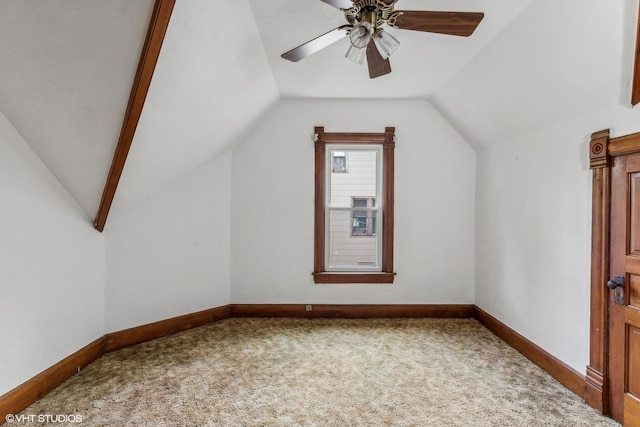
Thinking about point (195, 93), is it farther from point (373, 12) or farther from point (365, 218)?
point (365, 218)

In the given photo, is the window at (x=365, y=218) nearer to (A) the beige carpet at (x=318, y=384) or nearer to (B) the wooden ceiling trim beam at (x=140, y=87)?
(A) the beige carpet at (x=318, y=384)

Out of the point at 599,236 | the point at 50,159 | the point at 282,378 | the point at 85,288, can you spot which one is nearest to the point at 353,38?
the point at 599,236

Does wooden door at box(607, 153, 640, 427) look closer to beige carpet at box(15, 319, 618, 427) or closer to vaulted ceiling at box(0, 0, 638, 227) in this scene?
beige carpet at box(15, 319, 618, 427)

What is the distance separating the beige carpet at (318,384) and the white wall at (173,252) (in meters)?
0.38

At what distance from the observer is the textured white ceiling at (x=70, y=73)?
1.47 meters

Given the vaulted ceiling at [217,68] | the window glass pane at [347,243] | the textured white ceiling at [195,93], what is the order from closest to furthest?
the vaulted ceiling at [217,68] < the textured white ceiling at [195,93] < the window glass pane at [347,243]

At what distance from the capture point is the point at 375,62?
214 centimetres

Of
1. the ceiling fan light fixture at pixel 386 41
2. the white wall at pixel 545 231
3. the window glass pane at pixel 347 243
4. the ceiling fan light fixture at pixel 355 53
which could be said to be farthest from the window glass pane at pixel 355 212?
the ceiling fan light fixture at pixel 386 41

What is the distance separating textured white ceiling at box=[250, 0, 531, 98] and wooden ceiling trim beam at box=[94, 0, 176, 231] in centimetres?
66

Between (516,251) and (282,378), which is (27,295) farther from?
(516,251)

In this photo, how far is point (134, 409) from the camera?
6.64ft

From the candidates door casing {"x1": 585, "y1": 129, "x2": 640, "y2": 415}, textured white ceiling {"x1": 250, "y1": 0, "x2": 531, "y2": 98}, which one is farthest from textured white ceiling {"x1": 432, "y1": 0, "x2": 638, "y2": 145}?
door casing {"x1": 585, "y1": 129, "x2": 640, "y2": 415}

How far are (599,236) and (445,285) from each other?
1893mm

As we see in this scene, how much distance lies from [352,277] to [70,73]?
10.2 feet
